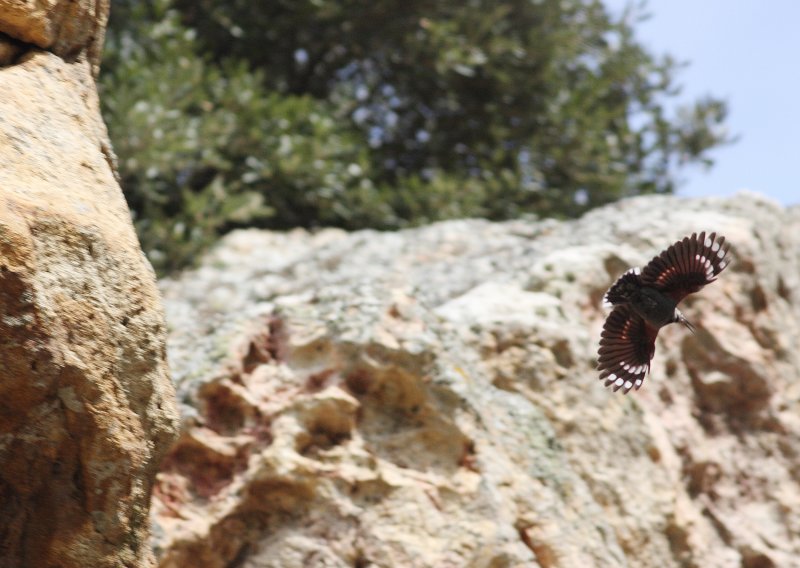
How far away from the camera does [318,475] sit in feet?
9.81

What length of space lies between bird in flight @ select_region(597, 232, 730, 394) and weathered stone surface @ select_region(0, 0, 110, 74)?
4.99 ft

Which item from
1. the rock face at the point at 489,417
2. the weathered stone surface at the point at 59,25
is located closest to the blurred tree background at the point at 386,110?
the rock face at the point at 489,417

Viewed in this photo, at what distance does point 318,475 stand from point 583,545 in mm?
818

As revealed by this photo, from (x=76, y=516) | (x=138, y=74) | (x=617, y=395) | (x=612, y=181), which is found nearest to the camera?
(x=76, y=516)

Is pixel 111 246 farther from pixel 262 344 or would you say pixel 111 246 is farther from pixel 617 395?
pixel 617 395

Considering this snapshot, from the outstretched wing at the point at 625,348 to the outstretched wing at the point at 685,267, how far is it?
13cm

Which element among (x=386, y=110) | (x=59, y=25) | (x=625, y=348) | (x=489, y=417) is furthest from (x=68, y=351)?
(x=386, y=110)

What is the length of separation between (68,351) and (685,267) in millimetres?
1674

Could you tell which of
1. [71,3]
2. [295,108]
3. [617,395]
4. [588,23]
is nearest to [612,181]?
[588,23]

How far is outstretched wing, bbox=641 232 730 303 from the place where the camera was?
2947 millimetres

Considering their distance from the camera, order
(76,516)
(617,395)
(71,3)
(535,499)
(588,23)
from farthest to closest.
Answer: (588,23), (617,395), (535,499), (71,3), (76,516)

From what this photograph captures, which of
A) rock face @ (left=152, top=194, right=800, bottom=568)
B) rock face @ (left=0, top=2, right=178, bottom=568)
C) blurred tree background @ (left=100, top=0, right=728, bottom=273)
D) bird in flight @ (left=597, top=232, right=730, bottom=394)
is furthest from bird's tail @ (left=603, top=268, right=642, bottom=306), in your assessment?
blurred tree background @ (left=100, top=0, right=728, bottom=273)

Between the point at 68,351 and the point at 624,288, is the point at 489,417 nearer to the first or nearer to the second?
the point at 624,288

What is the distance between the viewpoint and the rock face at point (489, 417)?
3.00 m
